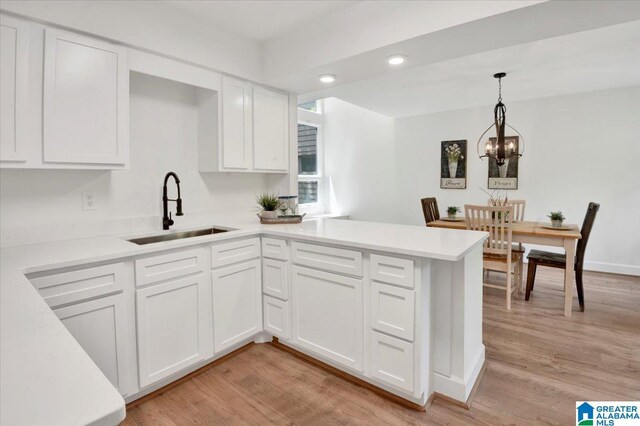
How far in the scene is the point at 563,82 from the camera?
401 cm

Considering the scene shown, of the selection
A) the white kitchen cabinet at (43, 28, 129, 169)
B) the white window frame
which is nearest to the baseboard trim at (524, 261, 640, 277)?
the white window frame

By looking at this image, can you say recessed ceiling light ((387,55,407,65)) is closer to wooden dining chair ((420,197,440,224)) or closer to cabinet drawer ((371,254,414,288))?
cabinet drawer ((371,254,414,288))

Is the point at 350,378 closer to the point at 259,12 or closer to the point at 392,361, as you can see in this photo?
the point at 392,361

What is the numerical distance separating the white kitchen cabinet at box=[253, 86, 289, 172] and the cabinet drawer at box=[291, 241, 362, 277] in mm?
1118

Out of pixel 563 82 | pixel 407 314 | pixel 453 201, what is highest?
pixel 563 82

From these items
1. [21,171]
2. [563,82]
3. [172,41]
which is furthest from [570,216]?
[21,171]

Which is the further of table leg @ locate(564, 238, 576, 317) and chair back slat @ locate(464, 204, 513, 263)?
chair back slat @ locate(464, 204, 513, 263)

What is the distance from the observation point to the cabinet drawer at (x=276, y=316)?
2.38m

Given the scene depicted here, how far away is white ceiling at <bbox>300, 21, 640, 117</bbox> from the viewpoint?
2904 mm

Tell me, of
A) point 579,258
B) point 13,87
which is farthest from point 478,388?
point 13,87

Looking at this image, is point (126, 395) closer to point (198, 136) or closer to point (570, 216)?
point (198, 136)

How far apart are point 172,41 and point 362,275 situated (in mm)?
2072

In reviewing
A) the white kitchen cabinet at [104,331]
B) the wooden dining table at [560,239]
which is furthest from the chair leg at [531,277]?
the white kitchen cabinet at [104,331]

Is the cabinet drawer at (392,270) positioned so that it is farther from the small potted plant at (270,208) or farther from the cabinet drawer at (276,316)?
the small potted plant at (270,208)
